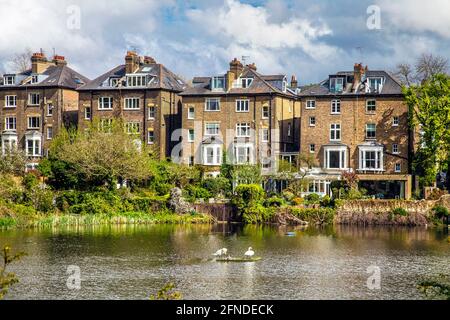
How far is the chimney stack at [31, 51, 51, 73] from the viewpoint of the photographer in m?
98.7

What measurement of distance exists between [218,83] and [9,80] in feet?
75.7

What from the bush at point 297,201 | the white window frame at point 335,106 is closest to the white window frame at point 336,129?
the white window frame at point 335,106

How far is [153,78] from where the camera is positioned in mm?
92875

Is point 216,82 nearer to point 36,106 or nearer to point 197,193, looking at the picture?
point 197,193

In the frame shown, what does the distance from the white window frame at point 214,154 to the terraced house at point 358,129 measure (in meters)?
7.78

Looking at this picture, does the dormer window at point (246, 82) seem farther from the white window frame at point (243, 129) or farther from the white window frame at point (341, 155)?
the white window frame at point (341, 155)

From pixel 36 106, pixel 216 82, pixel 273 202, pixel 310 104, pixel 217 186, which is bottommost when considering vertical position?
pixel 273 202

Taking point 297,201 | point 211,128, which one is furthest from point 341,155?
point 211,128

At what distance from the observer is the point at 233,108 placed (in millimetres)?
89875

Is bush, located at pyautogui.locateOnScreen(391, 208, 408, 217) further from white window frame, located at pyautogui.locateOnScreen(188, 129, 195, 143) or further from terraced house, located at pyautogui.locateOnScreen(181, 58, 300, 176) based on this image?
white window frame, located at pyautogui.locateOnScreen(188, 129, 195, 143)

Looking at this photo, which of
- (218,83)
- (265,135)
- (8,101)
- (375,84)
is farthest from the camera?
(8,101)
